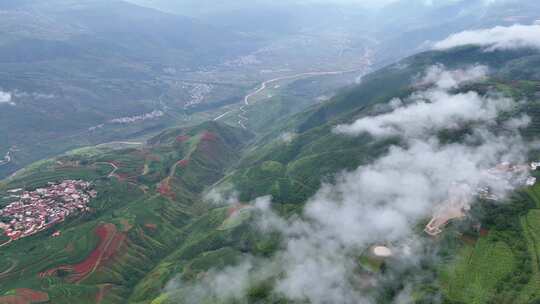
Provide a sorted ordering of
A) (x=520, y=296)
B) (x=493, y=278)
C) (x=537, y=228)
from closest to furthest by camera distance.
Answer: (x=520, y=296), (x=493, y=278), (x=537, y=228)

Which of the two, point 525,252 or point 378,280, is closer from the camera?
point 525,252

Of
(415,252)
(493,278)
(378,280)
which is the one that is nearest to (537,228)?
(493,278)

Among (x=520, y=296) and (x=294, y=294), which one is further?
(x=294, y=294)

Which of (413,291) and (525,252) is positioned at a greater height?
(525,252)

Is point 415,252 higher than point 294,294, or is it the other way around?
point 415,252

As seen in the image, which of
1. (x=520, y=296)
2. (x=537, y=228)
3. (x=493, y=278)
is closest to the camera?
(x=520, y=296)

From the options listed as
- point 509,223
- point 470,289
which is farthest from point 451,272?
point 509,223

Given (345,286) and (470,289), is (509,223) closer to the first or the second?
(470,289)

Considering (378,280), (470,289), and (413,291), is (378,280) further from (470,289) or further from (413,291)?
(470,289)
